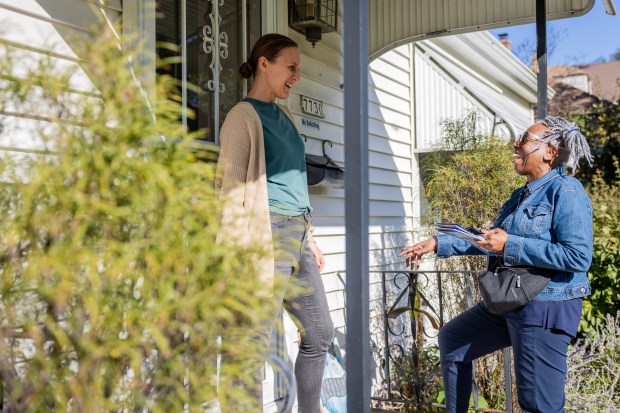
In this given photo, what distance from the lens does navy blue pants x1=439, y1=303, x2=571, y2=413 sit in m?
2.84

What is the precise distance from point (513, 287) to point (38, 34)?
222 cm

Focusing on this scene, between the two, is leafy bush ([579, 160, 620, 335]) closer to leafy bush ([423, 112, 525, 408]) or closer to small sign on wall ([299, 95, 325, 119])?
leafy bush ([423, 112, 525, 408])

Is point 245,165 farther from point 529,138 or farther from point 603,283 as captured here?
point 603,283

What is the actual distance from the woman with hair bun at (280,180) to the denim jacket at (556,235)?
2.97ft

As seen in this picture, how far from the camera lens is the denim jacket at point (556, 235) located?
282 cm

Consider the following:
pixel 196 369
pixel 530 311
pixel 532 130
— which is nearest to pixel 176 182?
pixel 196 369

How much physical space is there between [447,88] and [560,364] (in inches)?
206

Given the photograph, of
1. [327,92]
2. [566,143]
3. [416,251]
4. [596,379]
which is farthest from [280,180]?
[596,379]

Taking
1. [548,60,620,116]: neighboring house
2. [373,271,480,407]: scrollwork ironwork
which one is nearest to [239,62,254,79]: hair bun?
[373,271,480,407]: scrollwork ironwork

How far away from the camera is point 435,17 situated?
5555 mm

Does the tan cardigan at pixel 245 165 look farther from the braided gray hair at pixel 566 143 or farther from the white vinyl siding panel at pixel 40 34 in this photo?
the braided gray hair at pixel 566 143

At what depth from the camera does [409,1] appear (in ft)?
18.2

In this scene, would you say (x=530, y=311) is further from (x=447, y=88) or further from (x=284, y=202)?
(x=447, y=88)

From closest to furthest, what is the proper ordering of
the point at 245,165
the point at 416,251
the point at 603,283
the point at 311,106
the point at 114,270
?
the point at 114,270
the point at 245,165
the point at 416,251
the point at 311,106
the point at 603,283
